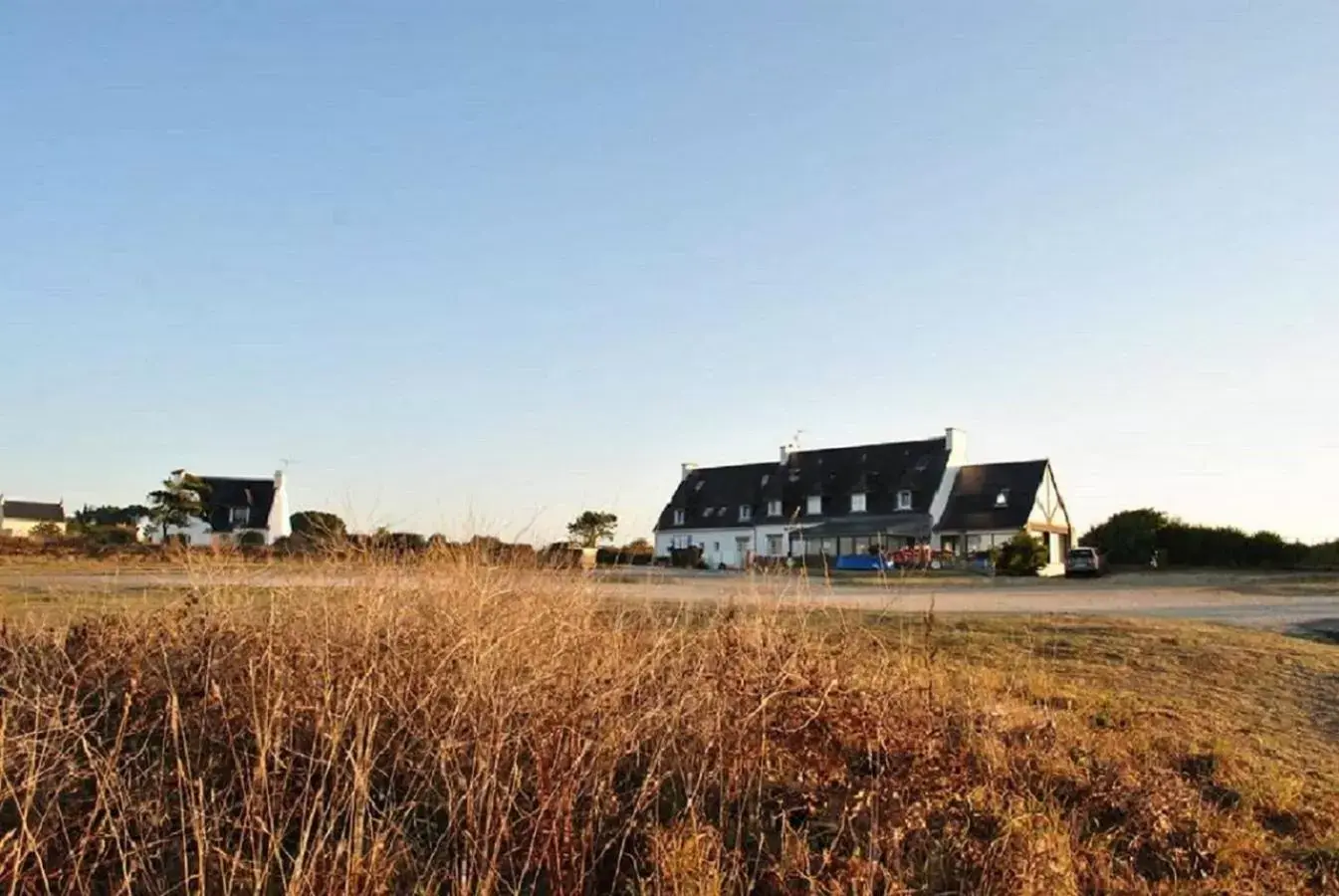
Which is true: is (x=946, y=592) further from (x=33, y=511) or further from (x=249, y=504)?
(x=33, y=511)

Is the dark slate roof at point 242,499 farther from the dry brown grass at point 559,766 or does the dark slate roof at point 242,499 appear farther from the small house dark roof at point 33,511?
the dry brown grass at point 559,766

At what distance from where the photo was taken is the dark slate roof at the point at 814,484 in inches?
2240

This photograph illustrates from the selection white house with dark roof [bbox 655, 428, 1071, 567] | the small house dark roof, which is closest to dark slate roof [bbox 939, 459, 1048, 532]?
white house with dark roof [bbox 655, 428, 1071, 567]

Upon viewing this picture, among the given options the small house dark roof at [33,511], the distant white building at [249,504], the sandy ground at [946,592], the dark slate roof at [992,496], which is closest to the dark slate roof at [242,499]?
the distant white building at [249,504]

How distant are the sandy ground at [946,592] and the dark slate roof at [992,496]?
1374 centimetres

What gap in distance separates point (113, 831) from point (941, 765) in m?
3.78

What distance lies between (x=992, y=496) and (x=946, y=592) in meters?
30.9

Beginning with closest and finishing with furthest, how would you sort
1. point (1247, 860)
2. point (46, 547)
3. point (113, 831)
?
point (113, 831) → point (1247, 860) → point (46, 547)

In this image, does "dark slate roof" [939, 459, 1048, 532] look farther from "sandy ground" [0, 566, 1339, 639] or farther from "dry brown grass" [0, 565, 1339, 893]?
"dry brown grass" [0, 565, 1339, 893]

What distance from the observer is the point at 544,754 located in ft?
15.3

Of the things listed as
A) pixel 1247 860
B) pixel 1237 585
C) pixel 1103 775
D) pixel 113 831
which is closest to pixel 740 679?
pixel 1103 775

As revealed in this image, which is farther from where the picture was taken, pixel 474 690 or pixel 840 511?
pixel 840 511

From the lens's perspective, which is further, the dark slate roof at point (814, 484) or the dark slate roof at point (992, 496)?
the dark slate roof at point (814, 484)

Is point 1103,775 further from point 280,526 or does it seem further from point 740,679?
point 280,526
